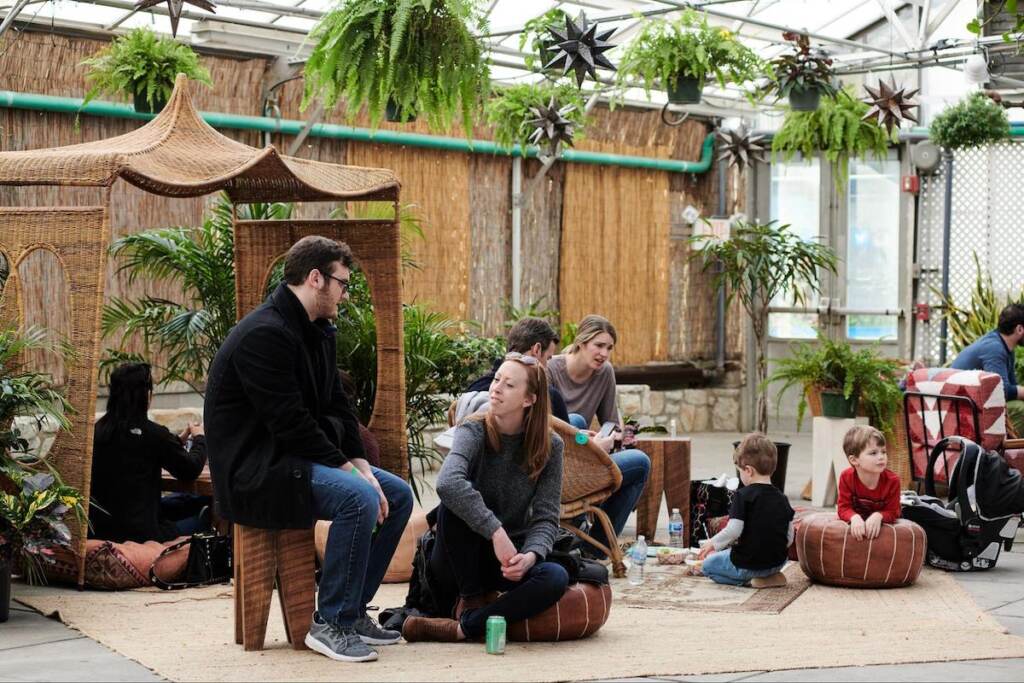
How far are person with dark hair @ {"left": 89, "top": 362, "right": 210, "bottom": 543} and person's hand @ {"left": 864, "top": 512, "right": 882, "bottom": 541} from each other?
128 inches

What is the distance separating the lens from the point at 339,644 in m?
5.08

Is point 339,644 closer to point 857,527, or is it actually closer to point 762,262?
point 857,527

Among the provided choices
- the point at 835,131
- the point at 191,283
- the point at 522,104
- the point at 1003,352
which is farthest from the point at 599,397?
the point at 835,131

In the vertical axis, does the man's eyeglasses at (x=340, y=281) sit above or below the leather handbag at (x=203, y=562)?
above

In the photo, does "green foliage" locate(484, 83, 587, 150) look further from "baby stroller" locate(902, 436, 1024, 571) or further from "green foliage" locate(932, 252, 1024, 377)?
"baby stroller" locate(902, 436, 1024, 571)

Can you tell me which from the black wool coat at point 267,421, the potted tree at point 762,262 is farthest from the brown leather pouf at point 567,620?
the potted tree at point 762,262

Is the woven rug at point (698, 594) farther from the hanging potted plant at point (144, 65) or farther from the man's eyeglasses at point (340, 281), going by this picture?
the hanging potted plant at point (144, 65)

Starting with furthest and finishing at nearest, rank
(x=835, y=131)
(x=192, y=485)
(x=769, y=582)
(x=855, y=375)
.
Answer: (x=835, y=131)
(x=855, y=375)
(x=192, y=485)
(x=769, y=582)

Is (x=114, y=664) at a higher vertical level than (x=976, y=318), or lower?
lower

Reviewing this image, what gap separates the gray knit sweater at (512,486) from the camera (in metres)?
5.41

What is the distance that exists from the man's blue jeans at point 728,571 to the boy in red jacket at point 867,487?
42cm

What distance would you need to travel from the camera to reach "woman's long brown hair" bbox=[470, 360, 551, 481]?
544cm

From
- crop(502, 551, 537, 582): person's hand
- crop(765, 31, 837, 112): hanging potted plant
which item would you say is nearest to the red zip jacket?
crop(502, 551, 537, 582): person's hand

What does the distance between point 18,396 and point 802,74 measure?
7.00m
